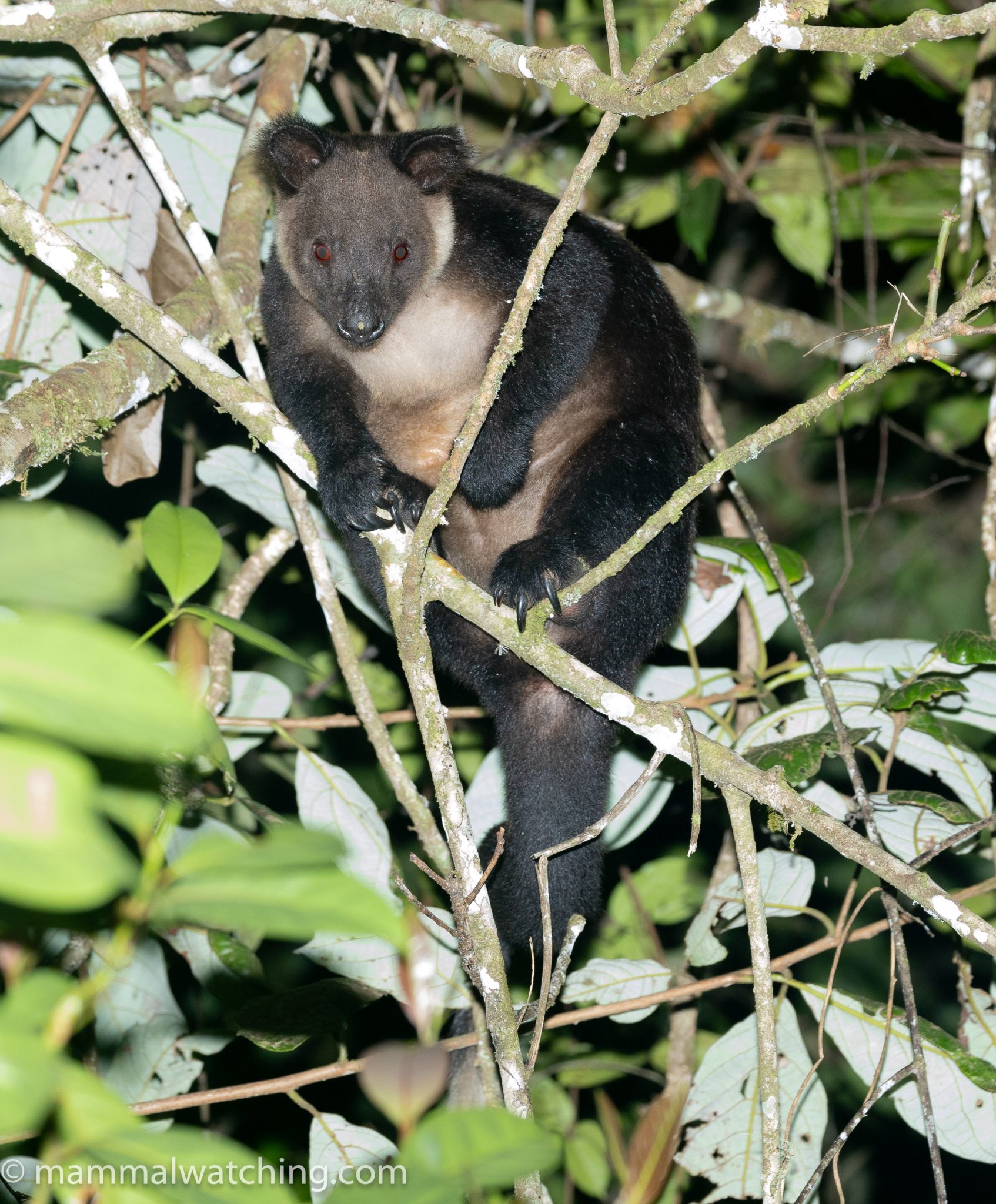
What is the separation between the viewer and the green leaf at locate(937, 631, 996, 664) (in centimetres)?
304

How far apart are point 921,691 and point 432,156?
2.46 metres

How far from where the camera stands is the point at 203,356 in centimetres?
290

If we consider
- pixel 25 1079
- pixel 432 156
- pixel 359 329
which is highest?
pixel 432 156

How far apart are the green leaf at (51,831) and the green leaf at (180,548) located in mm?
2358

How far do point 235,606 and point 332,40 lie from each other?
2.46 metres

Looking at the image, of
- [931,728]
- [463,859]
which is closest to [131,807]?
[463,859]

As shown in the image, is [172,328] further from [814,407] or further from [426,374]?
[814,407]

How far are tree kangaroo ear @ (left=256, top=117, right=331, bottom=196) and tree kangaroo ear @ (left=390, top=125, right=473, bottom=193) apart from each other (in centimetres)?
27

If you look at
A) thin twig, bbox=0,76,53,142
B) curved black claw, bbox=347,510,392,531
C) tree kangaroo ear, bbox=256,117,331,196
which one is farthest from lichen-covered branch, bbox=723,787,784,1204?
thin twig, bbox=0,76,53,142

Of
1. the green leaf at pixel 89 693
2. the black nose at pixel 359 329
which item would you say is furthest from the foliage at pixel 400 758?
the black nose at pixel 359 329

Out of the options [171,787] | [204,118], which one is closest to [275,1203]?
[171,787]

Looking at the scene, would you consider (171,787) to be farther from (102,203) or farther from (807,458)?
(807,458)

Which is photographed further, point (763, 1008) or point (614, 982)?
point (614, 982)

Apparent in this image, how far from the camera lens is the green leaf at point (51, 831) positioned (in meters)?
0.61
